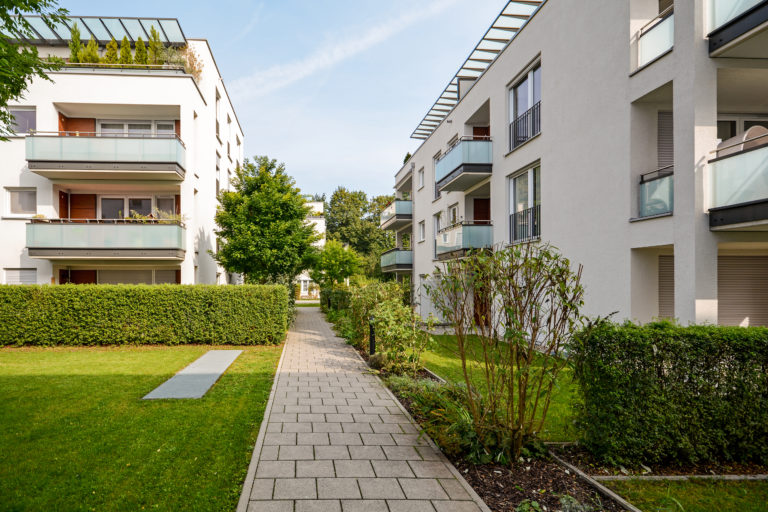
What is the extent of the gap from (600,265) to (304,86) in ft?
35.0

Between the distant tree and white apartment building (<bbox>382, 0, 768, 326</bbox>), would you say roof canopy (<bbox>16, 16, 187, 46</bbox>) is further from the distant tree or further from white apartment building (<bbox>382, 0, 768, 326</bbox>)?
white apartment building (<bbox>382, 0, 768, 326</bbox>)

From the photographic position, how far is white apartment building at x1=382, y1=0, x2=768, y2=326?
24.7ft

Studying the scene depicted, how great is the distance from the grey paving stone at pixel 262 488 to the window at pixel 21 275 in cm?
1781

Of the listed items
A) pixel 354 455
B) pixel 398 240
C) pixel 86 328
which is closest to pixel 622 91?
pixel 354 455

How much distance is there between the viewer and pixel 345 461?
4684mm

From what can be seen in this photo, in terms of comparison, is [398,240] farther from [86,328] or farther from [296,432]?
[296,432]

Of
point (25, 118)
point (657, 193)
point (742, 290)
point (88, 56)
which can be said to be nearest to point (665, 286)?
point (742, 290)

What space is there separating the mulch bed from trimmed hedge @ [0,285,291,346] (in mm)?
11018

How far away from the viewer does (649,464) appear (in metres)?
4.56

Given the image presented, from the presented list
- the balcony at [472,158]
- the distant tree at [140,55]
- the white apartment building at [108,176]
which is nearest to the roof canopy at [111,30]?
the white apartment building at [108,176]

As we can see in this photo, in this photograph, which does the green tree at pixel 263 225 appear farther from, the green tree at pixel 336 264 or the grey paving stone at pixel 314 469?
the grey paving stone at pixel 314 469

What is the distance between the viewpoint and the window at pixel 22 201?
1723cm

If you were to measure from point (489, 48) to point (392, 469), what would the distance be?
16740mm

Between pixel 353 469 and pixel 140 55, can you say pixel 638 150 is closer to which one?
pixel 353 469
